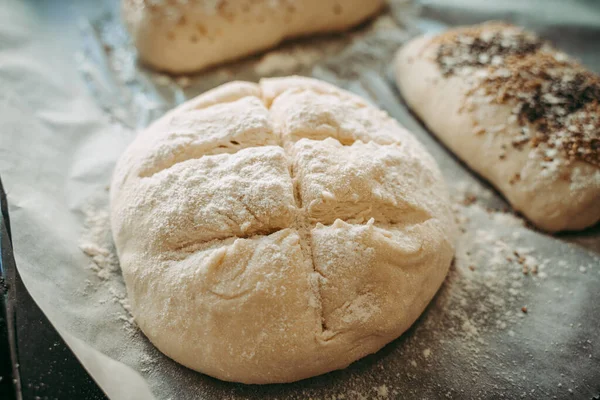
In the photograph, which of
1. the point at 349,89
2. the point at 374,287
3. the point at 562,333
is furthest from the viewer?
the point at 349,89

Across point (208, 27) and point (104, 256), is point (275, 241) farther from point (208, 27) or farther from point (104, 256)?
point (208, 27)

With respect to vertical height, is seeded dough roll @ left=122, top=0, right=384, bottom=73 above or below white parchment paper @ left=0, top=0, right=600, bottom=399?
above

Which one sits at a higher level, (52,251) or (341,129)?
(341,129)

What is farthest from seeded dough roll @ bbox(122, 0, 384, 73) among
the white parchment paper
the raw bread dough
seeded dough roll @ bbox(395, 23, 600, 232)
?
the raw bread dough

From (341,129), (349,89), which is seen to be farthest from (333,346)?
(349,89)

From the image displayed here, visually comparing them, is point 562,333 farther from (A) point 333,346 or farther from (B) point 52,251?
(B) point 52,251

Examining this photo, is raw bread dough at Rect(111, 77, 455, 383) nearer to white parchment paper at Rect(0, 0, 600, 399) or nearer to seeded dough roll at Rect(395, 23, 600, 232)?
white parchment paper at Rect(0, 0, 600, 399)
